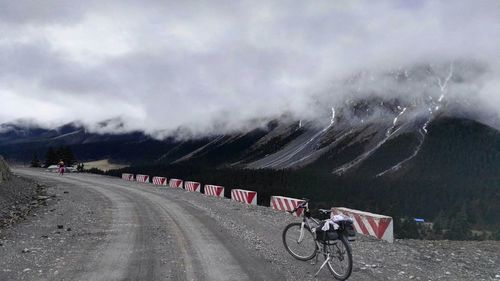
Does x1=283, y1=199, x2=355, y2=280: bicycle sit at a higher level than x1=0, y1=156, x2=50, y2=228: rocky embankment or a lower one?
higher

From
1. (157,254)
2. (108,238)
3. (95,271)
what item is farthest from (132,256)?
(108,238)

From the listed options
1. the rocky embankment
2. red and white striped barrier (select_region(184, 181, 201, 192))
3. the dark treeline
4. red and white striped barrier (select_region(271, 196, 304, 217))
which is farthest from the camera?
the dark treeline

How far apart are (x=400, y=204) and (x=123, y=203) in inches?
6355

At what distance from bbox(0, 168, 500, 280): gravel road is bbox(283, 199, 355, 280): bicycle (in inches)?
14.0

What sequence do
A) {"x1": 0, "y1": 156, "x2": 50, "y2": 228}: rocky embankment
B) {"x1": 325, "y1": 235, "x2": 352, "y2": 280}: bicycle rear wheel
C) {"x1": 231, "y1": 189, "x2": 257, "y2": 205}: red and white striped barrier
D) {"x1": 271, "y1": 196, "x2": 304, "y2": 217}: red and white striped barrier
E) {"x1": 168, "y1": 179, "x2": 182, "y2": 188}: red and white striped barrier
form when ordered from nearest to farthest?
{"x1": 325, "y1": 235, "x2": 352, "y2": 280}: bicycle rear wheel, {"x1": 0, "y1": 156, "x2": 50, "y2": 228}: rocky embankment, {"x1": 271, "y1": 196, "x2": 304, "y2": 217}: red and white striped barrier, {"x1": 231, "y1": 189, "x2": 257, "y2": 205}: red and white striped barrier, {"x1": 168, "y1": 179, "x2": 182, "y2": 188}: red and white striped barrier

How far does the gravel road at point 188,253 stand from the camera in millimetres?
11125

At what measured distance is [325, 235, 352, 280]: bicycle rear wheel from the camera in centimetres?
1068

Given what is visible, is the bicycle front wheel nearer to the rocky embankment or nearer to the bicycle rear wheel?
the bicycle rear wheel

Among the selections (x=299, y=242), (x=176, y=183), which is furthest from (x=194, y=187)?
(x=299, y=242)

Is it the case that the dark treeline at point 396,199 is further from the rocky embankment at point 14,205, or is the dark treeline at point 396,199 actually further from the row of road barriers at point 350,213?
the rocky embankment at point 14,205

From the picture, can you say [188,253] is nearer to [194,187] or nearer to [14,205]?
[14,205]

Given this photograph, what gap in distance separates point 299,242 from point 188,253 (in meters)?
3.18

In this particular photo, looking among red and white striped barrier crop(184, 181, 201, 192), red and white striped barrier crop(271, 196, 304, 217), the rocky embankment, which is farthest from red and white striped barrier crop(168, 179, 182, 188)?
red and white striped barrier crop(271, 196, 304, 217)

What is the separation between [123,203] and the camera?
28156mm
